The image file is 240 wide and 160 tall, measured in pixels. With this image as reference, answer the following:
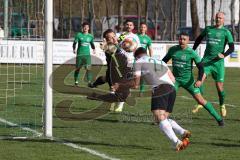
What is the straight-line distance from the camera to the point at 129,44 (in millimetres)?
16078

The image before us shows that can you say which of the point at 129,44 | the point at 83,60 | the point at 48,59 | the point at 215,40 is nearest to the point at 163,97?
the point at 48,59

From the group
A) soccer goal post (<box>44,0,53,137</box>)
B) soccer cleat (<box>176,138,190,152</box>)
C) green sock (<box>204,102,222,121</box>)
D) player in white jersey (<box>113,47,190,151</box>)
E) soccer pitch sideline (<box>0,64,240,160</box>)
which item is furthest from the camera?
green sock (<box>204,102,222,121</box>)

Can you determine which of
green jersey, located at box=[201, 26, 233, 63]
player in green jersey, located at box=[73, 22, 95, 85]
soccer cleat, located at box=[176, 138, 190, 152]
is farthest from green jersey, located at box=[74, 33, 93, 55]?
soccer cleat, located at box=[176, 138, 190, 152]

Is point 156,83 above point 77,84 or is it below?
above

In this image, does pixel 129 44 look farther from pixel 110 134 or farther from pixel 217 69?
pixel 110 134

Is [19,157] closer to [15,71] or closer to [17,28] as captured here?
[17,28]

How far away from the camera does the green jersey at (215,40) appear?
16.0 m

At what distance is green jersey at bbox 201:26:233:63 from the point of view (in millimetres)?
16000

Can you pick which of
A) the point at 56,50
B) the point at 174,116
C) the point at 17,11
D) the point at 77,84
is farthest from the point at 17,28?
the point at 56,50

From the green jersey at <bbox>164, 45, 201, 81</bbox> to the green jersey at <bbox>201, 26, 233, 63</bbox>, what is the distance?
62.0 inches

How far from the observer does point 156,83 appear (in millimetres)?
11836

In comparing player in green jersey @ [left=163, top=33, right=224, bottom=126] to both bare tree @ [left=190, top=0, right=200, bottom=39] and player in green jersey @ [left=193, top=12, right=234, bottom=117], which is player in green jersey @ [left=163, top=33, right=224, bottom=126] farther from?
bare tree @ [left=190, top=0, right=200, bottom=39]

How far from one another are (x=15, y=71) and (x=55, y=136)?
10358 mm

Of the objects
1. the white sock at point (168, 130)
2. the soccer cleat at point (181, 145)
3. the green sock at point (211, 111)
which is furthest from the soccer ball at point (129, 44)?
the soccer cleat at point (181, 145)
